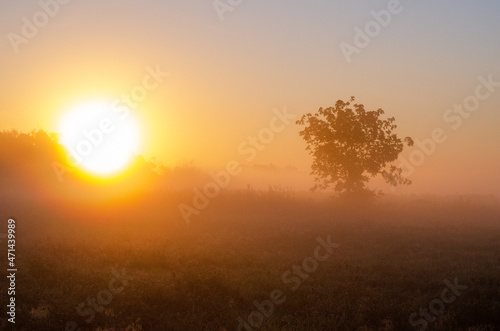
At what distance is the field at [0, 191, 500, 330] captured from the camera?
9.76 meters

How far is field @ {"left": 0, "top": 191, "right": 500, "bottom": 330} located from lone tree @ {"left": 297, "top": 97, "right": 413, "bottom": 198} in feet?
40.1

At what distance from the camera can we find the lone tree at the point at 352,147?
121 ft

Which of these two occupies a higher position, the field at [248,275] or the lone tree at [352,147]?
the lone tree at [352,147]

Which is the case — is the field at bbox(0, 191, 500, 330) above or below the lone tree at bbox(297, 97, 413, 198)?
below

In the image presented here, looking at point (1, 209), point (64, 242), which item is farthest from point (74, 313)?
point (1, 209)

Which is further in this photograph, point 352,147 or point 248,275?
point 352,147

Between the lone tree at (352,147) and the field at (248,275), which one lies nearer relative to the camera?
the field at (248,275)

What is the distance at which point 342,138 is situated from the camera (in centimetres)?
3712

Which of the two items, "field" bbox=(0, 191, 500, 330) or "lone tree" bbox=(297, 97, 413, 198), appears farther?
"lone tree" bbox=(297, 97, 413, 198)

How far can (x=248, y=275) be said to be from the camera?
1326cm

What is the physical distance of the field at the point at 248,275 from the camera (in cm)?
976

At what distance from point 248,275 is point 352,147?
26.3 meters

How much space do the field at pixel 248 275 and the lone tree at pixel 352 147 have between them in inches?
481

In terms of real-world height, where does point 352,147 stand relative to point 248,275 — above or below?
above
